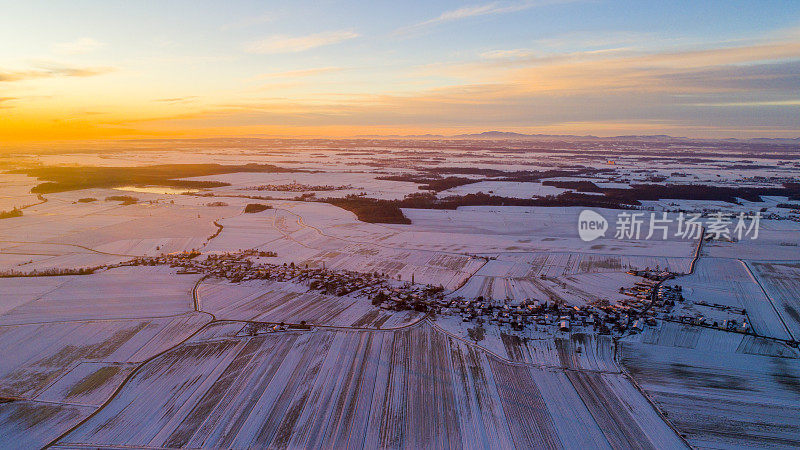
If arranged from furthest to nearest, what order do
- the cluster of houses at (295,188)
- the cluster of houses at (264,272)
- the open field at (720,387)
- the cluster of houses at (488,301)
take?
the cluster of houses at (295,188), the cluster of houses at (264,272), the cluster of houses at (488,301), the open field at (720,387)

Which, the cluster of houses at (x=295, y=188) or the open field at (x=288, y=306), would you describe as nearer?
the open field at (x=288, y=306)

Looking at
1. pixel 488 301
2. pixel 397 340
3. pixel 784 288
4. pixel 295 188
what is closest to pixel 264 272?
pixel 397 340

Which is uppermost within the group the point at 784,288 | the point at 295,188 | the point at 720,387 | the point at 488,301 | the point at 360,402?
the point at 784,288

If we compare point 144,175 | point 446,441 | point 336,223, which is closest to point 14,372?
point 446,441

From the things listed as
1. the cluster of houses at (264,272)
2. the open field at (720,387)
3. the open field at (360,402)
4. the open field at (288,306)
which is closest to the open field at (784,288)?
the open field at (720,387)

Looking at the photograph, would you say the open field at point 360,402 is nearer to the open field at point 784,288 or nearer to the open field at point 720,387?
the open field at point 720,387

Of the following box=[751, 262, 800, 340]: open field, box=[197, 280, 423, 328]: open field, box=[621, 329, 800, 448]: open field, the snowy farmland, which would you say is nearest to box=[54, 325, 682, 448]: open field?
the snowy farmland

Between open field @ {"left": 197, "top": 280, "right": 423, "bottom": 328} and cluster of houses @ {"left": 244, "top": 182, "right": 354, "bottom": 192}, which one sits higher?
open field @ {"left": 197, "top": 280, "right": 423, "bottom": 328}

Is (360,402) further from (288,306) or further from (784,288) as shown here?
(784,288)

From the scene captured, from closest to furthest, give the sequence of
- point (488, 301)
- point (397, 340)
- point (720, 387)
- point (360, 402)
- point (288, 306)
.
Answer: point (360, 402), point (720, 387), point (397, 340), point (288, 306), point (488, 301)

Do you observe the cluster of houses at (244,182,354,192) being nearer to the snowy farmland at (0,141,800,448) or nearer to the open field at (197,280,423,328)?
the snowy farmland at (0,141,800,448)

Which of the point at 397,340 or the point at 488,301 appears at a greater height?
the point at 488,301
